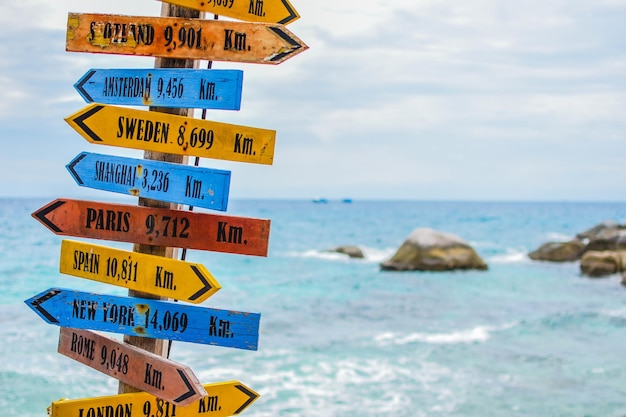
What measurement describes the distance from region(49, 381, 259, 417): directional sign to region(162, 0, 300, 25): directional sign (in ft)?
6.41

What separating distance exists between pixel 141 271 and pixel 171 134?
741mm

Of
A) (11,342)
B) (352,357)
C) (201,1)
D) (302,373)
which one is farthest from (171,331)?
(11,342)

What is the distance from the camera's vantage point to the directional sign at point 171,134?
3561mm

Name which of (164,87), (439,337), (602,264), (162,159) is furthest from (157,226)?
(602,264)

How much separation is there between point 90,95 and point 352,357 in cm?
1027

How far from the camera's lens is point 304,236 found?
56.4 metres

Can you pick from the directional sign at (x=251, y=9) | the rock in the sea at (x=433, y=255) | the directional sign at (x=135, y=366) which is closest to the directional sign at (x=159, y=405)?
the directional sign at (x=135, y=366)

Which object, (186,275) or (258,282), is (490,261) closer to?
(258,282)

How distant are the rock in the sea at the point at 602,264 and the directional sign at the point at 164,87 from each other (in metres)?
25.8

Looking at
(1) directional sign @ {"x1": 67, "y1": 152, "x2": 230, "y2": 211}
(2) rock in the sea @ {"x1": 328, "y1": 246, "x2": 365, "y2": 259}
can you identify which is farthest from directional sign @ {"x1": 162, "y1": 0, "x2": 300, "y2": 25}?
(2) rock in the sea @ {"x1": 328, "y1": 246, "x2": 365, "y2": 259}

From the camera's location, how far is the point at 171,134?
12.2 feet

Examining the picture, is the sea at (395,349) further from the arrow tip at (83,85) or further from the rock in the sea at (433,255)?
the arrow tip at (83,85)

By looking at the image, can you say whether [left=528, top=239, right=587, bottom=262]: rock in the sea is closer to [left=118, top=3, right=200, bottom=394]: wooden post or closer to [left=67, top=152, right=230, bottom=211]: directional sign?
[left=118, top=3, right=200, bottom=394]: wooden post

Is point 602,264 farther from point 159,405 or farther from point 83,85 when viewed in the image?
point 83,85
